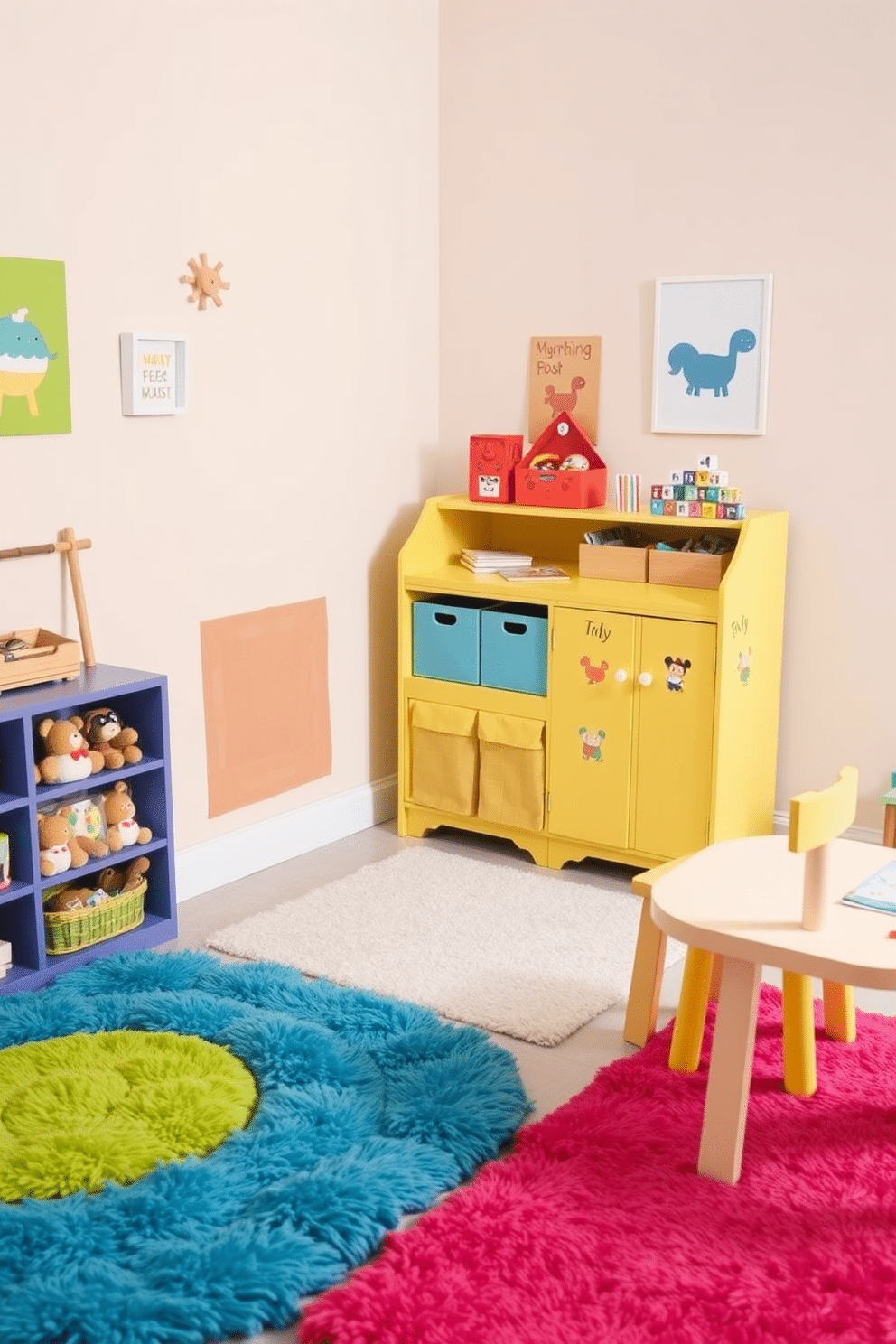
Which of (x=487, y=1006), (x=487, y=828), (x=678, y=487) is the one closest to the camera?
(x=487, y=1006)

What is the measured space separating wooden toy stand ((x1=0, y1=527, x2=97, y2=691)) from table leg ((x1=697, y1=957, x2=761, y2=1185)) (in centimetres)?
167

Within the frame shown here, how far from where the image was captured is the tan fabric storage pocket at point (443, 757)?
4066 mm

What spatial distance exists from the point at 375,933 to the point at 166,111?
213 centimetres

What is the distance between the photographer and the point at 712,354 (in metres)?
3.94

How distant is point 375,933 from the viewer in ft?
11.2

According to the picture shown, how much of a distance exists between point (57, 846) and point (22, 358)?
1125mm

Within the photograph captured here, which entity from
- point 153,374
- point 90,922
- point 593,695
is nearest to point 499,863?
point 593,695

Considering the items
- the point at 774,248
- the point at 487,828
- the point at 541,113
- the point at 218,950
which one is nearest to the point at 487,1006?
the point at 218,950

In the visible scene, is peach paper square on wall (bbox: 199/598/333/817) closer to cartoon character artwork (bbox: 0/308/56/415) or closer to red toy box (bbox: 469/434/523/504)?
red toy box (bbox: 469/434/523/504)

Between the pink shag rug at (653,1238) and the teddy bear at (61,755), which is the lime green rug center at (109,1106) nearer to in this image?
the pink shag rug at (653,1238)

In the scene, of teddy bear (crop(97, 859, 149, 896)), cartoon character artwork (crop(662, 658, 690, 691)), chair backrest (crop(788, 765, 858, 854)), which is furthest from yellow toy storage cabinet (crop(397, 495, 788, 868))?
chair backrest (crop(788, 765, 858, 854))

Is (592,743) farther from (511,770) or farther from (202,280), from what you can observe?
(202,280)

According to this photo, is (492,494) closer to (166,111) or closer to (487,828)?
(487,828)

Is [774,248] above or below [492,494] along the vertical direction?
above
